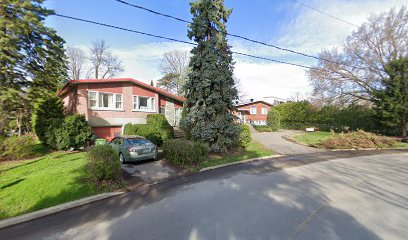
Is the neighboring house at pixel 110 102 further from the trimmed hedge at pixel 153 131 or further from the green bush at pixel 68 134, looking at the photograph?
the green bush at pixel 68 134

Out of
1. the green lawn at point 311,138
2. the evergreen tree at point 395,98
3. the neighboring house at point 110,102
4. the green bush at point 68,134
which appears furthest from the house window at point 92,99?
the evergreen tree at point 395,98

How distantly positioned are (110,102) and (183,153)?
1076cm

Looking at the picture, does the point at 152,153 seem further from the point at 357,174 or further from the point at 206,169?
the point at 357,174

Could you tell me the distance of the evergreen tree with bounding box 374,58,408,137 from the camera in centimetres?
2019

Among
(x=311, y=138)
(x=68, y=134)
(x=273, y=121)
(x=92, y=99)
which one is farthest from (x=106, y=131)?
(x=273, y=121)

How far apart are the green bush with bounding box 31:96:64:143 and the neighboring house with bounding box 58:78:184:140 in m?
1.18

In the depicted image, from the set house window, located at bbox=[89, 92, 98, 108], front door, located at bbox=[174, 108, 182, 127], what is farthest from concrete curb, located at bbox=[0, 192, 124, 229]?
front door, located at bbox=[174, 108, 182, 127]

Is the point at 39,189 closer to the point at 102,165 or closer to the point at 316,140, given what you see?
the point at 102,165

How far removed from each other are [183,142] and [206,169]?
1728mm

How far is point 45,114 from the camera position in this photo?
46.6 feet

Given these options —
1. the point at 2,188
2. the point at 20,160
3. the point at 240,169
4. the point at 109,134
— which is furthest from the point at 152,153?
the point at 109,134

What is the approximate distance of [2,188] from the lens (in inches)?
247

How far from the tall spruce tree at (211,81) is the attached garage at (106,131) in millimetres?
7906

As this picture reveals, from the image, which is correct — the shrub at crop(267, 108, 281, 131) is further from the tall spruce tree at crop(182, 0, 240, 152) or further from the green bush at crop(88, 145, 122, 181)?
the green bush at crop(88, 145, 122, 181)
